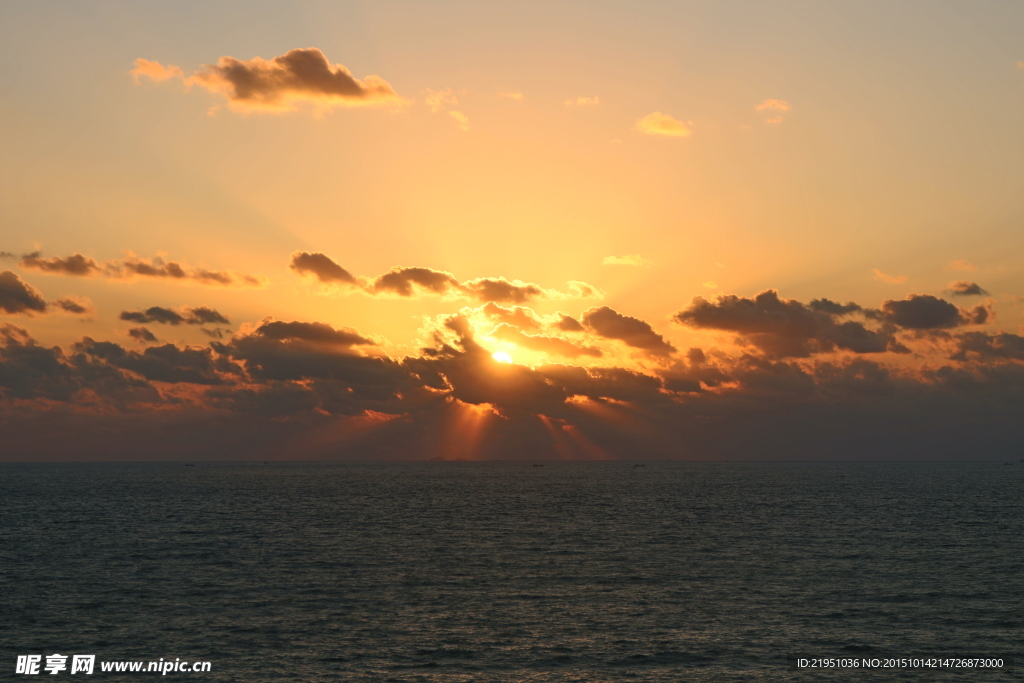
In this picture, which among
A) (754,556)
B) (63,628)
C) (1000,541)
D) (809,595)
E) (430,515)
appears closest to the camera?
(63,628)

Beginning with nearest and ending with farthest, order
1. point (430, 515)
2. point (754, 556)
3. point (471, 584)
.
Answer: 1. point (471, 584)
2. point (754, 556)
3. point (430, 515)

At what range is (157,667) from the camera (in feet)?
164

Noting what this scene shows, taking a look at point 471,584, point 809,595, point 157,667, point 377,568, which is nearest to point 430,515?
point 377,568

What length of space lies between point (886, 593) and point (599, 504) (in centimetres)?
12362

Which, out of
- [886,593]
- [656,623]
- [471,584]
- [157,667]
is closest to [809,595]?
[886,593]

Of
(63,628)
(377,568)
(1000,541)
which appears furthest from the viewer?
(1000,541)

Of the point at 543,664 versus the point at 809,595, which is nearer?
the point at 543,664

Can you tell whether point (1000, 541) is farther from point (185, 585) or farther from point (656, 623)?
point (185, 585)

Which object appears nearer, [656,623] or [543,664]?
[543,664]

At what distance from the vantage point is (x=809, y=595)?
70.6 metres

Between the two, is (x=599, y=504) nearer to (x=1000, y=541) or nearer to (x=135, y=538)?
(x=1000, y=541)

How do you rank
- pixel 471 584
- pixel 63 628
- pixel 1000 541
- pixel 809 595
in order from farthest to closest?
pixel 1000 541 → pixel 471 584 → pixel 809 595 → pixel 63 628

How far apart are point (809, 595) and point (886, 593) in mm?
7224

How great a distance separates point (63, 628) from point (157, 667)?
13930mm
